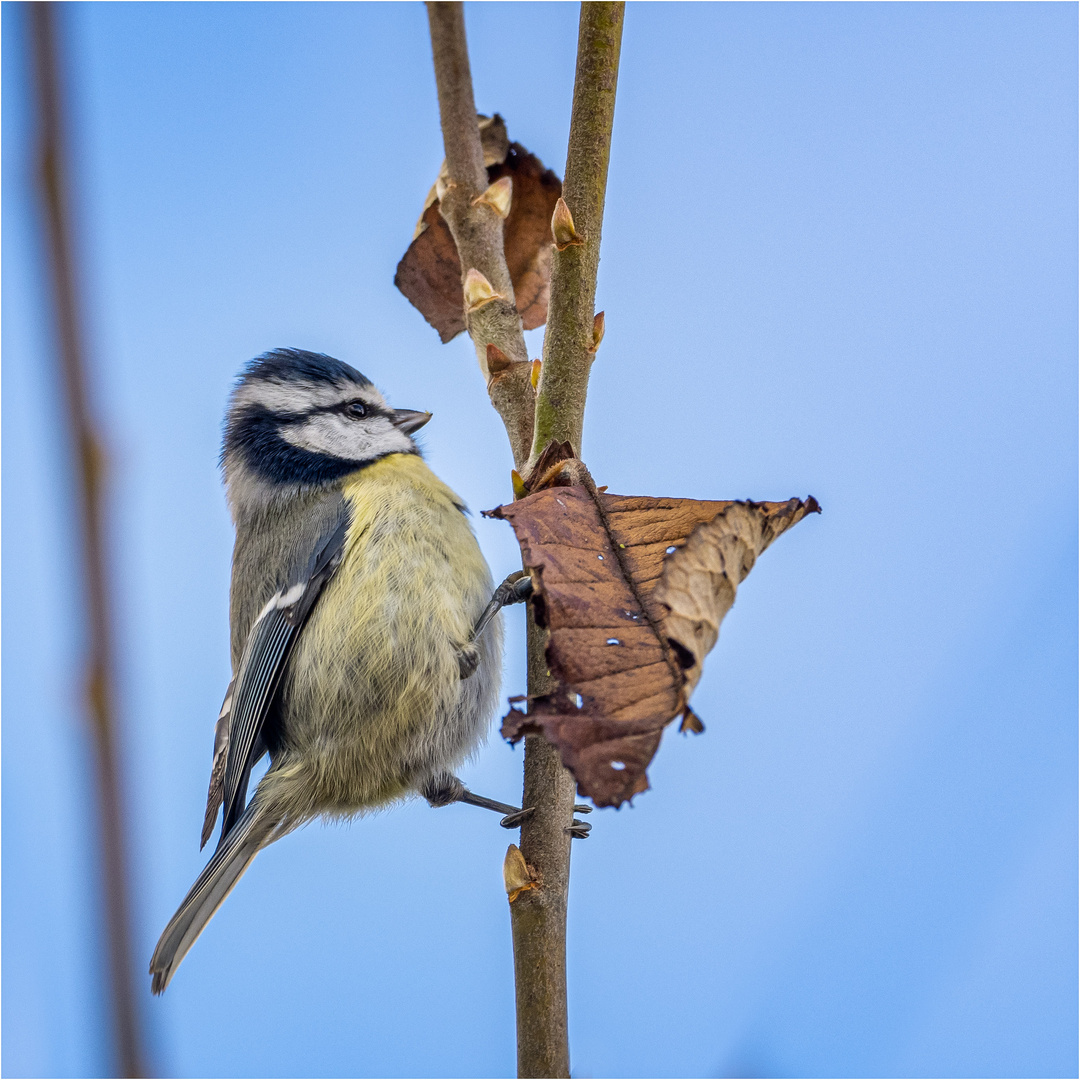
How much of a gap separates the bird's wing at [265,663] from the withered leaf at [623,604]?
0.93m

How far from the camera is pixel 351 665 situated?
188 centimetres

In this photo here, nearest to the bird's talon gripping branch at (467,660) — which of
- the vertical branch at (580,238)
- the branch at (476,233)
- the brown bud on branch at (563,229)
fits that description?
the branch at (476,233)

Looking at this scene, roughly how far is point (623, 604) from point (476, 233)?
77 cm

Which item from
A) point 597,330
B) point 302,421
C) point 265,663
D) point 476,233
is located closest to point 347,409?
point 302,421

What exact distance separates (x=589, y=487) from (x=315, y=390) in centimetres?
141

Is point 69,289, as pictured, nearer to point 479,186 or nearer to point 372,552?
point 479,186

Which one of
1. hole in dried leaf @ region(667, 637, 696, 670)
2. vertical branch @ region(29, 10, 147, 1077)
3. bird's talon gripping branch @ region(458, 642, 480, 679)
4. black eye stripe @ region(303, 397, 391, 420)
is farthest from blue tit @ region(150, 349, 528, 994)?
A: vertical branch @ region(29, 10, 147, 1077)

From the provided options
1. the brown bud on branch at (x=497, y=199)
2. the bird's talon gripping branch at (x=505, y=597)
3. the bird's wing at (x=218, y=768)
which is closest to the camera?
the brown bud on branch at (x=497, y=199)

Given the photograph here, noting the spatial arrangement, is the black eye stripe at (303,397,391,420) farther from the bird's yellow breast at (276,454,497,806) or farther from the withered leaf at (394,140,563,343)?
the withered leaf at (394,140,563,343)

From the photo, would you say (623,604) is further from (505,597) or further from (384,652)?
(384,652)

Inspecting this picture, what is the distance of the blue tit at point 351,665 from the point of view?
1855mm

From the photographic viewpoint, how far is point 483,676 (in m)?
1.94

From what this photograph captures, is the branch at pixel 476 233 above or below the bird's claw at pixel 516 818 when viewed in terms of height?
above

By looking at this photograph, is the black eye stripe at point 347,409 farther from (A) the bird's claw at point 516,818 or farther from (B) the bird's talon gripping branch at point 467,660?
(A) the bird's claw at point 516,818
